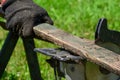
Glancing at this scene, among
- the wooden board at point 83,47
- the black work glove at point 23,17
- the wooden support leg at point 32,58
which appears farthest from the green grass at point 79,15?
the wooden board at point 83,47

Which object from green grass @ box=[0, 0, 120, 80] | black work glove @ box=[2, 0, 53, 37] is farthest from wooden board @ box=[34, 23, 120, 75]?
green grass @ box=[0, 0, 120, 80]

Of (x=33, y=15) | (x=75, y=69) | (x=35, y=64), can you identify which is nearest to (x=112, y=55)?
(x=75, y=69)

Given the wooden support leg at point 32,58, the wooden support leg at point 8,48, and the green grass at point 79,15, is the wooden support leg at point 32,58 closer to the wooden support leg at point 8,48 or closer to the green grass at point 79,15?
the wooden support leg at point 8,48

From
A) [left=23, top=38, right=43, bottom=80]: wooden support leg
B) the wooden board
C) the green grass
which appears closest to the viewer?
the wooden board

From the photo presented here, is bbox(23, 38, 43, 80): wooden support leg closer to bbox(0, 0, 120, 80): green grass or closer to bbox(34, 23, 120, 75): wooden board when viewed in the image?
bbox(34, 23, 120, 75): wooden board

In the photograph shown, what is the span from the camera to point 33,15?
317 centimetres

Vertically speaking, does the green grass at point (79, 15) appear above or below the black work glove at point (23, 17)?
below

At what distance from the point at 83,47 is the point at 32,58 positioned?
117 cm

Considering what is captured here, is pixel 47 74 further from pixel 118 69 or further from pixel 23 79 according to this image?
pixel 118 69

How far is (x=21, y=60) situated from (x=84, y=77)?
2984 millimetres

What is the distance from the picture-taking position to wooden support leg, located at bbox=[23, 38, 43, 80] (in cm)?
378

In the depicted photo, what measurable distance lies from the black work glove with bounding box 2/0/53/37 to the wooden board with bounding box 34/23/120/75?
0.06 metres

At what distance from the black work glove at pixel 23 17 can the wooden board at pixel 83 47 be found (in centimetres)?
6

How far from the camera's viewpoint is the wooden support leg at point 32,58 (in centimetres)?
378
